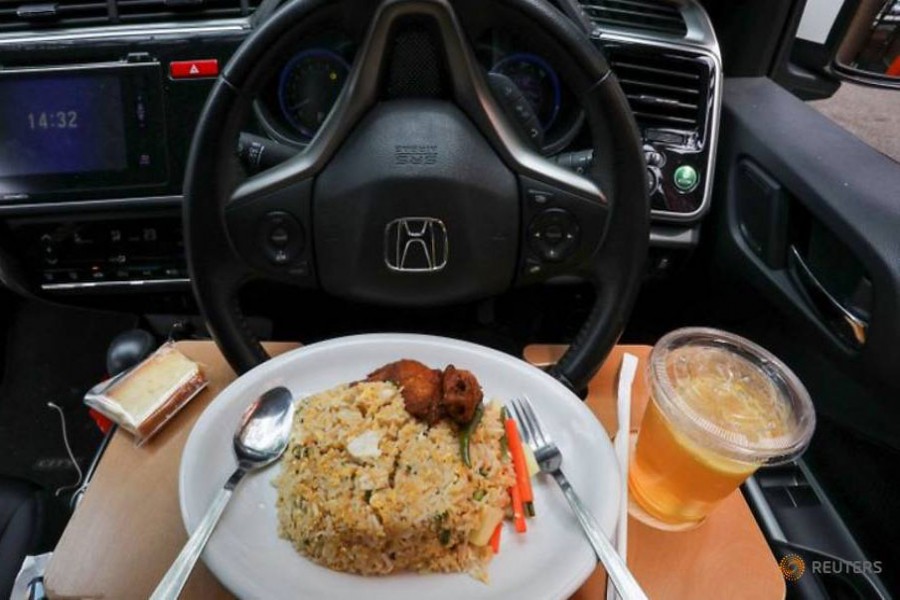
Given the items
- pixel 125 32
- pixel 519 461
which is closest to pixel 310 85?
pixel 125 32

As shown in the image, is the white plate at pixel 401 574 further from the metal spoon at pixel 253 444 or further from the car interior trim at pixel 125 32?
the car interior trim at pixel 125 32

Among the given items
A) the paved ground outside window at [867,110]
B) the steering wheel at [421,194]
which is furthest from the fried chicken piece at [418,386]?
the paved ground outside window at [867,110]

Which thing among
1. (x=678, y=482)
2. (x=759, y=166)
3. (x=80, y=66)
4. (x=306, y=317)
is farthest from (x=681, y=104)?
(x=80, y=66)

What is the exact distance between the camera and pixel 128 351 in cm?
105

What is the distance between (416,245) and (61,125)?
690mm

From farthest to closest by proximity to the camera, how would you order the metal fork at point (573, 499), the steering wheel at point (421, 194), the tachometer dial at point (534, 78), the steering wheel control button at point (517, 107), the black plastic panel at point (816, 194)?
the tachometer dial at point (534, 78) < the black plastic panel at point (816, 194) < the steering wheel control button at point (517, 107) < the steering wheel at point (421, 194) < the metal fork at point (573, 499)

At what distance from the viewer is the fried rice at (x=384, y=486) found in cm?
61

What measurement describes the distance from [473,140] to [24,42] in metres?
0.77

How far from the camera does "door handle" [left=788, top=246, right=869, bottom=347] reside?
3.14 ft

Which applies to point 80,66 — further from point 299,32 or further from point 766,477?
point 766,477

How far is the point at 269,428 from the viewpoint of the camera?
2.34 ft

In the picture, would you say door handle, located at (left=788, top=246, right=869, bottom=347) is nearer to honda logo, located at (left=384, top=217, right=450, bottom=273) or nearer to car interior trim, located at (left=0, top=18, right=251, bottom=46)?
honda logo, located at (left=384, top=217, right=450, bottom=273)

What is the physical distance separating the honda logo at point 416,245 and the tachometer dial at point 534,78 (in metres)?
0.34

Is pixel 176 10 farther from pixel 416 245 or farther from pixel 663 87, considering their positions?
pixel 663 87
